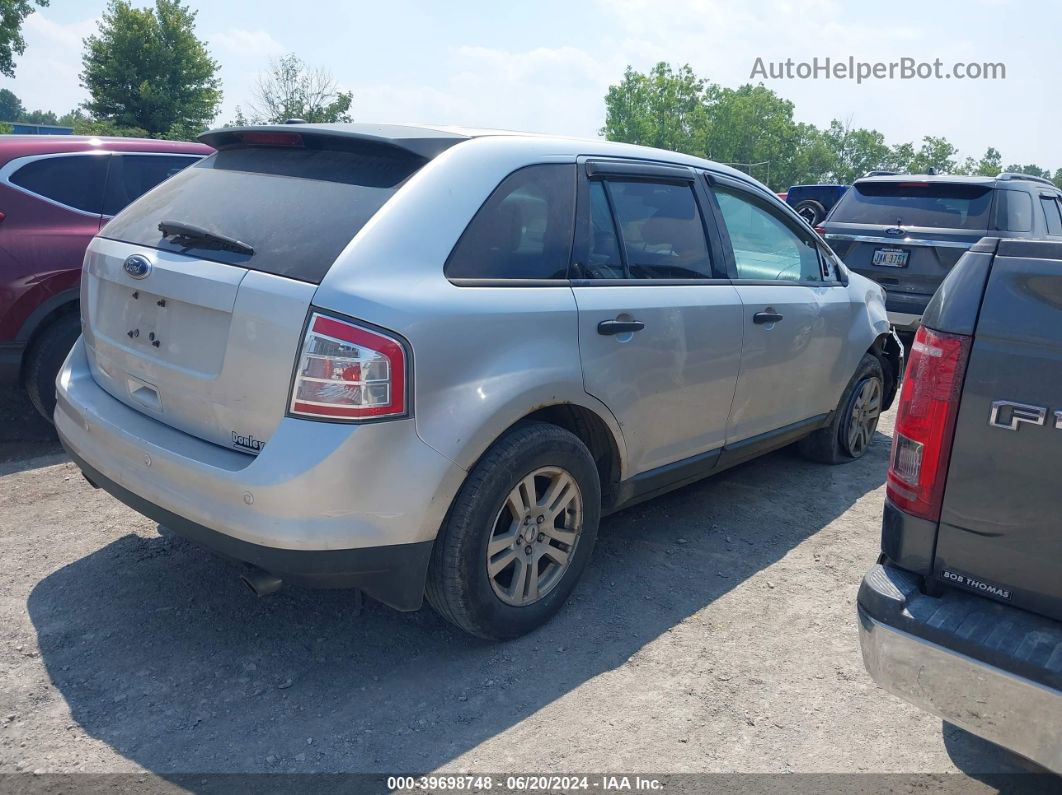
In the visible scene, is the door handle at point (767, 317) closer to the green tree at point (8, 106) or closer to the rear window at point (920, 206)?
the rear window at point (920, 206)

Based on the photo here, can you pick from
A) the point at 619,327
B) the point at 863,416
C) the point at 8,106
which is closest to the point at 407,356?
the point at 619,327


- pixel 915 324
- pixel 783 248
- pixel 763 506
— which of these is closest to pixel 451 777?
pixel 763 506

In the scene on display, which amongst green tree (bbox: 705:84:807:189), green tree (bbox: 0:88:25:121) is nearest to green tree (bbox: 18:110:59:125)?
green tree (bbox: 0:88:25:121)

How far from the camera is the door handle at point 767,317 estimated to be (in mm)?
4203

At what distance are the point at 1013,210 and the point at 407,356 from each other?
746 cm

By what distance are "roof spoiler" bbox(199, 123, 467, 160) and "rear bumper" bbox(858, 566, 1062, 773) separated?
205cm

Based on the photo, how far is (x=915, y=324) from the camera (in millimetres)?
7883

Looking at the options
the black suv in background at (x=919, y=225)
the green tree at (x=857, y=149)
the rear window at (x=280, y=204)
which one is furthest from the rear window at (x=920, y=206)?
the green tree at (x=857, y=149)

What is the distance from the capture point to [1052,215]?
353 inches

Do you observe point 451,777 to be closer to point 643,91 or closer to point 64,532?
point 64,532

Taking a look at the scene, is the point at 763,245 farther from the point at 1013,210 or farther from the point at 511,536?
the point at 1013,210

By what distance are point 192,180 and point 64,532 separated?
1810 millimetres

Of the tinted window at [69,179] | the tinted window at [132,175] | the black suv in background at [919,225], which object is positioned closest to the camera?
the tinted window at [69,179]

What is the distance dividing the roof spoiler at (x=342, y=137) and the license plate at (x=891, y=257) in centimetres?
599
